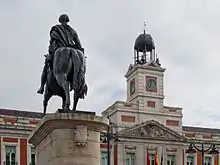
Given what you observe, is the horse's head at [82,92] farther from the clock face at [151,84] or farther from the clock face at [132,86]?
the clock face at [132,86]

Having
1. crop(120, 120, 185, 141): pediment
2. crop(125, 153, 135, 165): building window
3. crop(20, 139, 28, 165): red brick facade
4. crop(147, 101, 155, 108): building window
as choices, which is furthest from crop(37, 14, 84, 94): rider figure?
crop(147, 101, 155, 108): building window

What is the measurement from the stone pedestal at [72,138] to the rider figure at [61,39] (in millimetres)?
1259

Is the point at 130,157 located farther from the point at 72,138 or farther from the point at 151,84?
the point at 72,138

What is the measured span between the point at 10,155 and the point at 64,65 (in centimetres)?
4266

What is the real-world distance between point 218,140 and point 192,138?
3015 mm

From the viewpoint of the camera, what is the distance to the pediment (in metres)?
56.3

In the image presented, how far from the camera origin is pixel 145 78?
194 ft

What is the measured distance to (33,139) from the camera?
1212cm

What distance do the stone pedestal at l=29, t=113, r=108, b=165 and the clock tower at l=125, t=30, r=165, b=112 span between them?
46749mm

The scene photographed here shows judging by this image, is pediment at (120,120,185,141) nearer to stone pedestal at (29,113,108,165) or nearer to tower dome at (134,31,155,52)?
tower dome at (134,31,155,52)

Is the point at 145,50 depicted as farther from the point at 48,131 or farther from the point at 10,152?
the point at 48,131

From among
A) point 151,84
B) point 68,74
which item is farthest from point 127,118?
point 68,74

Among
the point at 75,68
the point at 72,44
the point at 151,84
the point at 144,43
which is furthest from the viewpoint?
the point at 144,43

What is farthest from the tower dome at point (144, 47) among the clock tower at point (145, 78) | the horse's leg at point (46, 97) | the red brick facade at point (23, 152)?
the horse's leg at point (46, 97)
